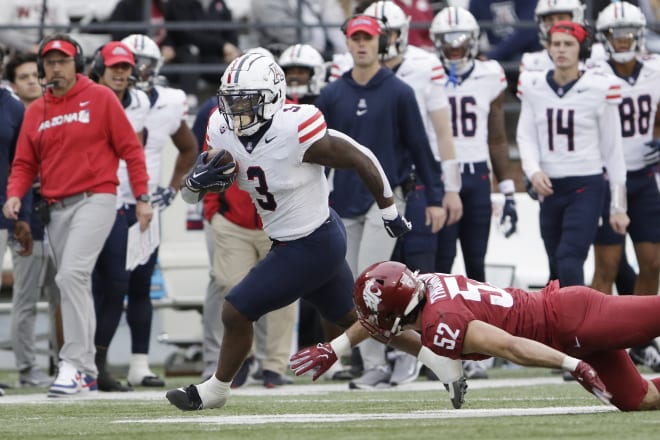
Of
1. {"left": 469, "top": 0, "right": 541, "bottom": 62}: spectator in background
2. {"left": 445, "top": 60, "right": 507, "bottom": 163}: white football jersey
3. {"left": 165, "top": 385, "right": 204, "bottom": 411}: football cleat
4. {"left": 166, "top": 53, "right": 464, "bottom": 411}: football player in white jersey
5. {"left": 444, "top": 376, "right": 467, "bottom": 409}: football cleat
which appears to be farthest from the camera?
{"left": 469, "top": 0, "right": 541, "bottom": 62}: spectator in background

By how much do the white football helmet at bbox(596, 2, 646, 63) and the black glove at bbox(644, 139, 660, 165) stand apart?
57cm

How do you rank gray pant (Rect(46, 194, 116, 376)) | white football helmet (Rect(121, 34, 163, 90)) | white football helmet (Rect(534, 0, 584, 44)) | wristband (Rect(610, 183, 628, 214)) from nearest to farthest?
gray pant (Rect(46, 194, 116, 376)), wristband (Rect(610, 183, 628, 214)), white football helmet (Rect(121, 34, 163, 90)), white football helmet (Rect(534, 0, 584, 44))

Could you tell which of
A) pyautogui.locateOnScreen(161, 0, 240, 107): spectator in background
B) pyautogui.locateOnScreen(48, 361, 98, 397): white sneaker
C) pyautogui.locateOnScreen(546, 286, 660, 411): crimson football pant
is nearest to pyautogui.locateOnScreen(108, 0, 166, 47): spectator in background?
pyautogui.locateOnScreen(161, 0, 240, 107): spectator in background

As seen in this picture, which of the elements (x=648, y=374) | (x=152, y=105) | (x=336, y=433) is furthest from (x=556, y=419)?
(x=152, y=105)

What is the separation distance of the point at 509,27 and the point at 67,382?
6120mm

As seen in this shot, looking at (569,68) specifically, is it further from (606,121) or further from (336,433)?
(336,433)

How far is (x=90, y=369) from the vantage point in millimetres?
8898

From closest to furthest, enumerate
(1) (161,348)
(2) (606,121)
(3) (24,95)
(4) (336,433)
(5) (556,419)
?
(4) (336,433) → (5) (556,419) → (2) (606,121) → (3) (24,95) → (1) (161,348)

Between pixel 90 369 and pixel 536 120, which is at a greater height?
pixel 536 120

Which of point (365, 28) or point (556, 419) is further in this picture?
point (365, 28)

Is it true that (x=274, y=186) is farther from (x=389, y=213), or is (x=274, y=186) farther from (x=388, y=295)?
(x=388, y=295)

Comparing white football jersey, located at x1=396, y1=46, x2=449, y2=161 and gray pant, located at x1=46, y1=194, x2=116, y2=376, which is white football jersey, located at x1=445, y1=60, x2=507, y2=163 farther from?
gray pant, located at x1=46, y1=194, x2=116, y2=376

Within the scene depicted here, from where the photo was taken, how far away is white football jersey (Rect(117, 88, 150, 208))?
9867 millimetres

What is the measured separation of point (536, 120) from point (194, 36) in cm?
451
